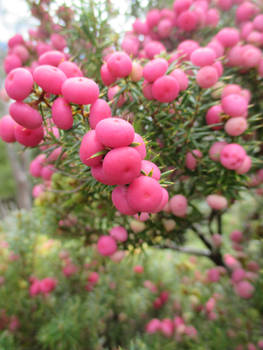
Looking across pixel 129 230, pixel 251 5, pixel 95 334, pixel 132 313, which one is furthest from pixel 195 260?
pixel 251 5

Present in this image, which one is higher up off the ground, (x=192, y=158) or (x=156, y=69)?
(x=156, y=69)

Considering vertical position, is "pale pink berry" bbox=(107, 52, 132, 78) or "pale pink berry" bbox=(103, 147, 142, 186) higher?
"pale pink berry" bbox=(107, 52, 132, 78)

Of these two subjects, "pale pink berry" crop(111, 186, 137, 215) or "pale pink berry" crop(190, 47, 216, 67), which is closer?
"pale pink berry" crop(111, 186, 137, 215)

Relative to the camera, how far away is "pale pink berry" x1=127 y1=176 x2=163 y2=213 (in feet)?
0.98

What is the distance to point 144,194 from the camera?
297 mm

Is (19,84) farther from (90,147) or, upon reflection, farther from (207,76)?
(207,76)

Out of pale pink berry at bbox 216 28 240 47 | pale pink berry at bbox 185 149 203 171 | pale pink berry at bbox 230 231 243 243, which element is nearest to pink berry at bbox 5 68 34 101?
pale pink berry at bbox 185 149 203 171

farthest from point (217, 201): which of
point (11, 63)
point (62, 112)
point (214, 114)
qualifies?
point (11, 63)

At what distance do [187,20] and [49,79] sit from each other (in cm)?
63

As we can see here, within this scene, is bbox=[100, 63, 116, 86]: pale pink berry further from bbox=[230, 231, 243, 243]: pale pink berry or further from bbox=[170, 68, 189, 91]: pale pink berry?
bbox=[230, 231, 243, 243]: pale pink berry

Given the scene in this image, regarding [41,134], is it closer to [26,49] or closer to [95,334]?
[26,49]

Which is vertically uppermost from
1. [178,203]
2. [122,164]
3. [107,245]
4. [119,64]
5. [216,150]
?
[119,64]

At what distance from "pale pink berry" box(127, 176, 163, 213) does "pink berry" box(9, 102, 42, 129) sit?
22cm

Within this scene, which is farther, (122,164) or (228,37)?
(228,37)
